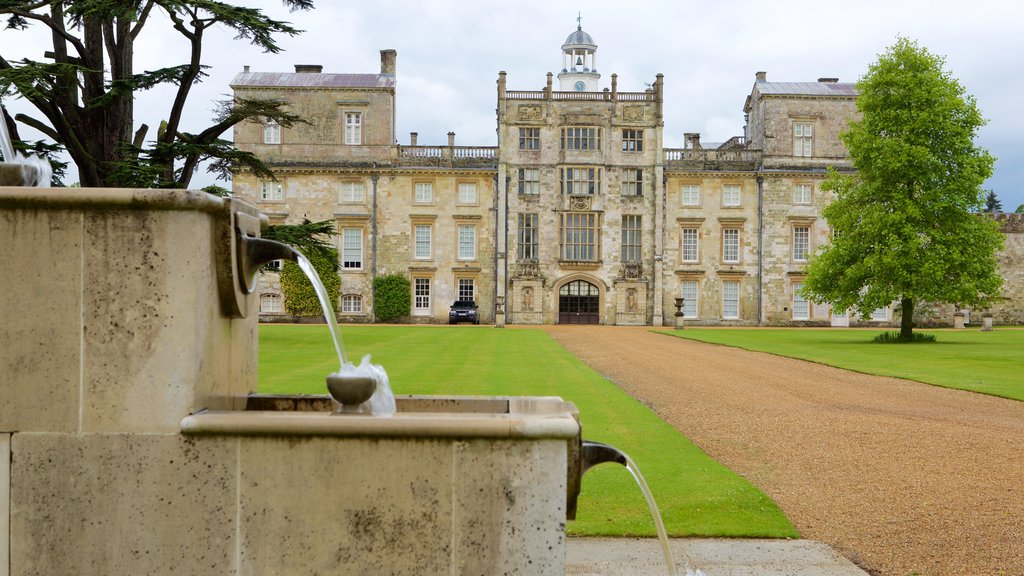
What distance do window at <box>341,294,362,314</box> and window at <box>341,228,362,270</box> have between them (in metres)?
1.73

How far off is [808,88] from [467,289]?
2348 centimetres

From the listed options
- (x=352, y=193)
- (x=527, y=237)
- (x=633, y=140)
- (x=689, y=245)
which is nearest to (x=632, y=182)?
(x=633, y=140)

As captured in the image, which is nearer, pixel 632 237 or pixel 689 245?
pixel 632 237

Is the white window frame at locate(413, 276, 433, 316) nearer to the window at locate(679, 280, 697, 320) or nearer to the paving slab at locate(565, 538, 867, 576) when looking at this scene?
the window at locate(679, 280, 697, 320)

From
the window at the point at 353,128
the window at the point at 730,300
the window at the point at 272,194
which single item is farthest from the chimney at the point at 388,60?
the window at the point at 730,300

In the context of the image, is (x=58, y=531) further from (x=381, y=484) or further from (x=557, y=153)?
(x=557, y=153)

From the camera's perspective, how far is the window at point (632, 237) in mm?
43750

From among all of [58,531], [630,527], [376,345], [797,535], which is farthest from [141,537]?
[376,345]

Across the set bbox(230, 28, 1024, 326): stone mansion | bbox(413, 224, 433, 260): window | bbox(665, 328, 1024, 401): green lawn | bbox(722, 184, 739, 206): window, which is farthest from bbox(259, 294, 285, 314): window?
bbox(722, 184, 739, 206): window

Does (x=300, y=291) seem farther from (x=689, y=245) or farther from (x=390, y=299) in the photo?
(x=689, y=245)

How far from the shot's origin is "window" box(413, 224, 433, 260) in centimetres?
4381

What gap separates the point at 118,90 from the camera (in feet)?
60.3

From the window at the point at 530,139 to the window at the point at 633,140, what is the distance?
4851 mm

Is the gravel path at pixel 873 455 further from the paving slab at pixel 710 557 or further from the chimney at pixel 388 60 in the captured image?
the chimney at pixel 388 60
